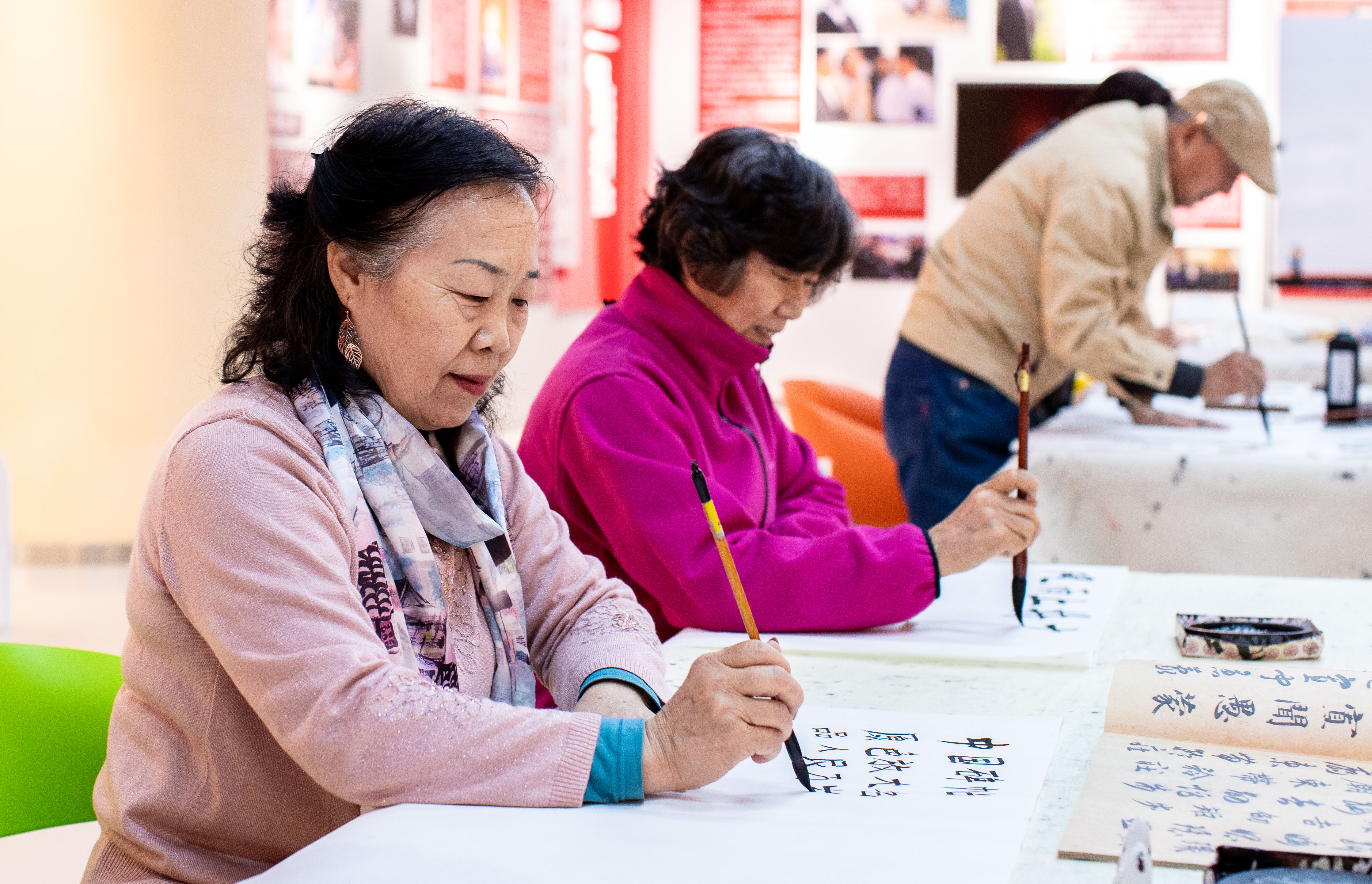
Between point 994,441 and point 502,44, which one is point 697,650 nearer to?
point 994,441

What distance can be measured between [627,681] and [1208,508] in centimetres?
159

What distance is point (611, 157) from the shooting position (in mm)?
7172

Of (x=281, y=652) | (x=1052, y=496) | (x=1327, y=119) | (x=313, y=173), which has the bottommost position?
(x=1052, y=496)

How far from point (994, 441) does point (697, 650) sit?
1.58 meters

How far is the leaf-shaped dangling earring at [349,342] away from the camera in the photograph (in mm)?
→ 1073

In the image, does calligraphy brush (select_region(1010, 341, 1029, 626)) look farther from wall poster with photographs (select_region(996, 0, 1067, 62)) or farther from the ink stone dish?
wall poster with photographs (select_region(996, 0, 1067, 62))

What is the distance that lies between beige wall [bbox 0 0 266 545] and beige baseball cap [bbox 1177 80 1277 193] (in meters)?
2.85

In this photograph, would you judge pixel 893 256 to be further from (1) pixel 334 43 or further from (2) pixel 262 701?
(2) pixel 262 701

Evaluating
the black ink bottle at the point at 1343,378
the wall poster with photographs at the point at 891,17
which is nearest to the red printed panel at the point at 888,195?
the wall poster with photographs at the point at 891,17

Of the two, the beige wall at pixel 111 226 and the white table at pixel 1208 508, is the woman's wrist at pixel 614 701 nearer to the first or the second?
the white table at pixel 1208 508

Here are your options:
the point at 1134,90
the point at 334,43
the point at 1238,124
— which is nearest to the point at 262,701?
the point at 1238,124

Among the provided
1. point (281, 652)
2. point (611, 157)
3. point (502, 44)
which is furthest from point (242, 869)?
point (611, 157)

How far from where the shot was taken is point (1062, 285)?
2637 mm

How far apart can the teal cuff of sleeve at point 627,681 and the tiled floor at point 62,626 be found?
4.54ft
